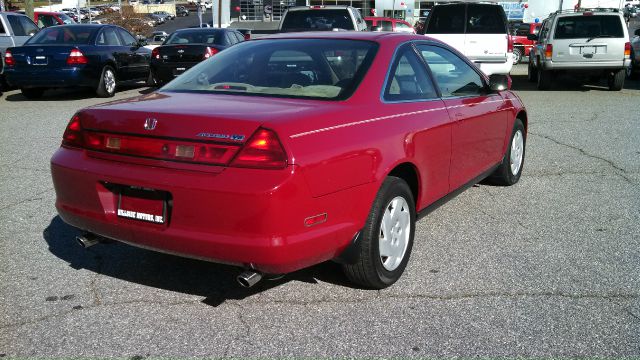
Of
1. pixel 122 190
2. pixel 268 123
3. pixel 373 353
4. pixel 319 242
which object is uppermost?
pixel 268 123

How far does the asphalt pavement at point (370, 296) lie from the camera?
3.08 metres

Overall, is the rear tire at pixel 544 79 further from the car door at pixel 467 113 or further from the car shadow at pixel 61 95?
the car door at pixel 467 113

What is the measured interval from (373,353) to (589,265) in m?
1.90

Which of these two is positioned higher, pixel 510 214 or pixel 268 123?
pixel 268 123

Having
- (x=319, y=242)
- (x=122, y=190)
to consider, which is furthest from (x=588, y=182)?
(x=122, y=190)

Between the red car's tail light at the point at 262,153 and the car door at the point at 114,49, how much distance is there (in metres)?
11.3

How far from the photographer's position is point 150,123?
10.4 feet

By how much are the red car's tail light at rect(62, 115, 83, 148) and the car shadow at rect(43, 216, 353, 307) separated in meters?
0.60

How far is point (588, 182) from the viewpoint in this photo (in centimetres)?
638

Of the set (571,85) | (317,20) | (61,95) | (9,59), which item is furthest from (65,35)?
(571,85)

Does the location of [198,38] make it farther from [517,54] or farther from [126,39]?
[517,54]

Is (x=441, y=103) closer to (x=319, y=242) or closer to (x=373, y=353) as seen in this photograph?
(x=319, y=242)

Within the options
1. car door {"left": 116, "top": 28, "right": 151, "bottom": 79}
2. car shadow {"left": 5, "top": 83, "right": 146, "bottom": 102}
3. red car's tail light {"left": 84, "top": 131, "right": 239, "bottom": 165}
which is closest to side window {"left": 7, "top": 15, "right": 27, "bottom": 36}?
car shadow {"left": 5, "top": 83, "right": 146, "bottom": 102}

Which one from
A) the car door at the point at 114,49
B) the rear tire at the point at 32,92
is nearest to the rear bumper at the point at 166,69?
the car door at the point at 114,49
